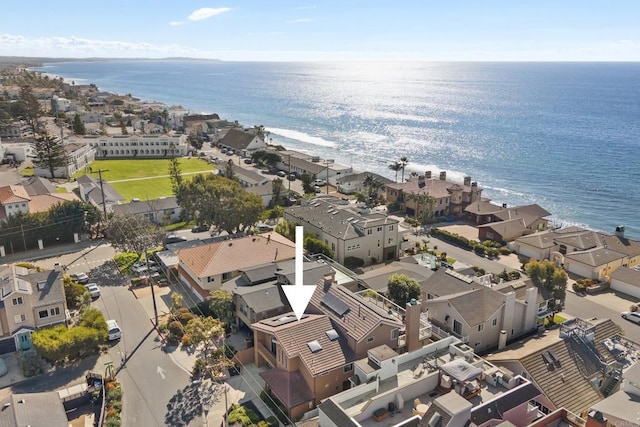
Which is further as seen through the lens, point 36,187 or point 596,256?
point 36,187

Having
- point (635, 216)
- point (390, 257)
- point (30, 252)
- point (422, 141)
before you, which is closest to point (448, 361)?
point (390, 257)

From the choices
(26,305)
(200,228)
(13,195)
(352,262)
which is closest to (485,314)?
(352,262)

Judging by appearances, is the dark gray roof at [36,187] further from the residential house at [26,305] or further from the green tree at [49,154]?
the residential house at [26,305]

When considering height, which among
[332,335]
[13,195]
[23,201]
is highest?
[13,195]

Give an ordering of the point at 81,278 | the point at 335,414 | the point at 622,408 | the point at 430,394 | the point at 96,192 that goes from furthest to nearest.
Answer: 1. the point at 96,192
2. the point at 81,278
3. the point at 430,394
4. the point at 622,408
5. the point at 335,414

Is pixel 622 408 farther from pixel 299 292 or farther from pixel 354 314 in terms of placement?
pixel 299 292

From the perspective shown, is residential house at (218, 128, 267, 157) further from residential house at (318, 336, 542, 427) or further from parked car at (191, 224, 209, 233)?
residential house at (318, 336, 542, 427)

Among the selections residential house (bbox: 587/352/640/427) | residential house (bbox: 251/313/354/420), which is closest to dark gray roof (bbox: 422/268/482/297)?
residential house (bbox: 251/313/354/420)

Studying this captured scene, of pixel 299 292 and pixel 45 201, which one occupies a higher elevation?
pixel 299 292
